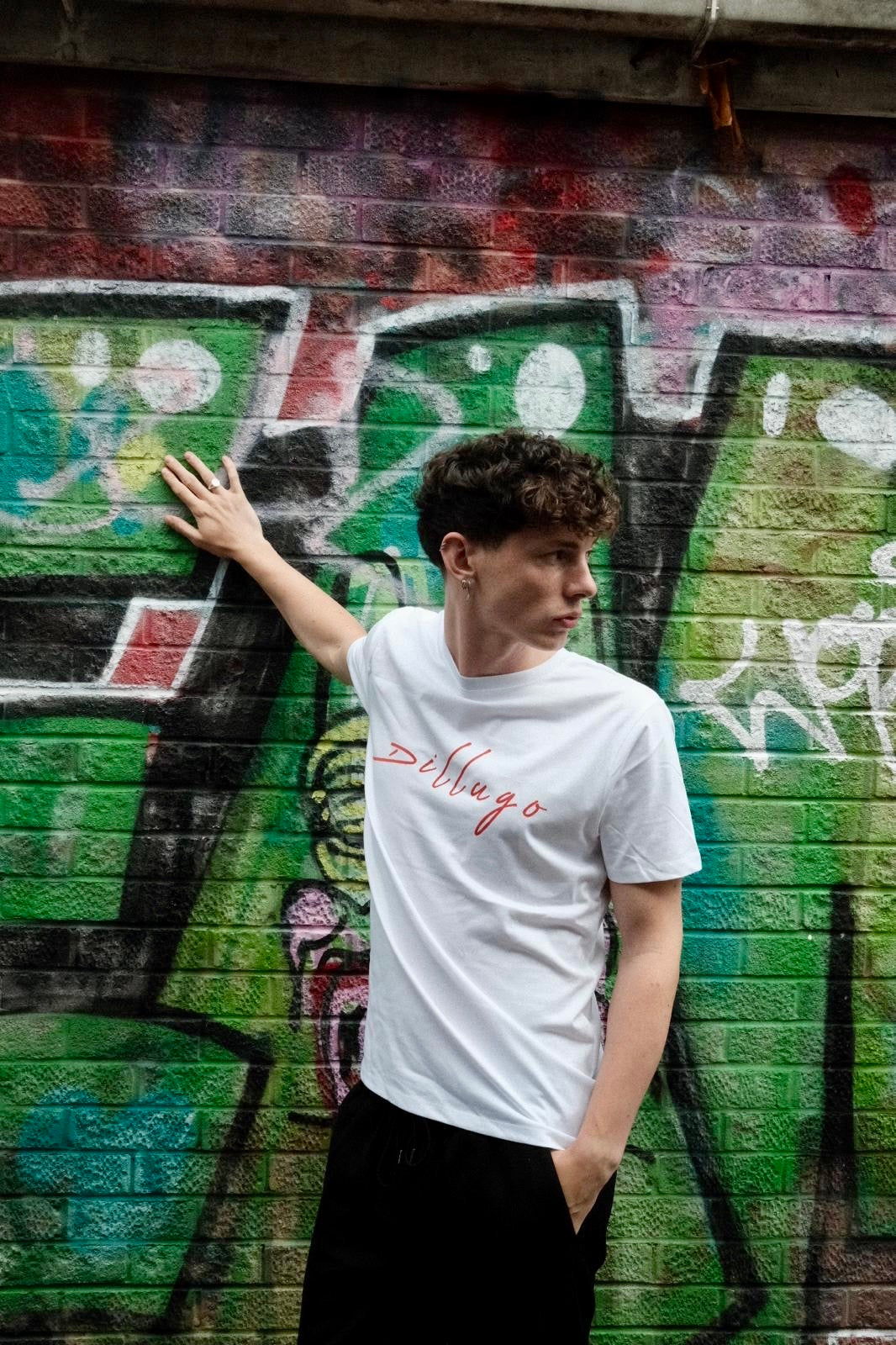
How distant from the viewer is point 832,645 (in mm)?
2979

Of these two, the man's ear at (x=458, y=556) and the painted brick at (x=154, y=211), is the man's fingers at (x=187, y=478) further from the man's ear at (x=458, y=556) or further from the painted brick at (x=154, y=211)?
the man's ear at (x=458, y=556)

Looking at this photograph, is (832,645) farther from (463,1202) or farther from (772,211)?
(463,1202)

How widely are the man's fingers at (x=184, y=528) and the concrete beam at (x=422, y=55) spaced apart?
41.8 inches

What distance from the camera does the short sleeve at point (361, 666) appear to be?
2500 mm

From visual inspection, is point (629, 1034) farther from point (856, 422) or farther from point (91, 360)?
point (91, 360)

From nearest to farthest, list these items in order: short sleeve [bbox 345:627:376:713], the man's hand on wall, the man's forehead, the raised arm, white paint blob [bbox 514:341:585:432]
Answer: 1. the man's forehead
2. short sleeve [bbox 345:627:376:713]
3. the raised arm
4. the man's hand on wall
5. white paint blob [bbox 514:341:585:432]

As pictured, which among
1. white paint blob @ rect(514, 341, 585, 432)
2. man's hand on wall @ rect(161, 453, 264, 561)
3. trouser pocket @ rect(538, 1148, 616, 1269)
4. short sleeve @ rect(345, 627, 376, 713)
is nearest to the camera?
trouser pocket @ rect(538, 1148, 616, 1269)

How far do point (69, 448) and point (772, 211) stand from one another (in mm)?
1829

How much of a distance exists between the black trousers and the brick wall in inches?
27.6

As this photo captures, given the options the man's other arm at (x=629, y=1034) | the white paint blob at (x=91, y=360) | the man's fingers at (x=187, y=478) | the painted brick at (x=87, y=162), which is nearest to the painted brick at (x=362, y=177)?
the painted brick at (x=87, y=162)

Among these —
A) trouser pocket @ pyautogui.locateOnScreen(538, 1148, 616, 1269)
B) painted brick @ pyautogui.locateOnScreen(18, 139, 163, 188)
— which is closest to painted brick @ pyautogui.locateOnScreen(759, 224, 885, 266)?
painted brick @ pyautogui.locateOnScreen(18, 139, 163, 188)

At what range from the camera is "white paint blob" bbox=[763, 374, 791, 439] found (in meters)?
2.96

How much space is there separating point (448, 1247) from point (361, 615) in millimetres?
1430

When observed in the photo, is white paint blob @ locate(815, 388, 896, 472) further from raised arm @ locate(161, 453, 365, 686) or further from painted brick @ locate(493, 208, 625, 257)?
raised arm @ locate(161, 453, 365, 686)
